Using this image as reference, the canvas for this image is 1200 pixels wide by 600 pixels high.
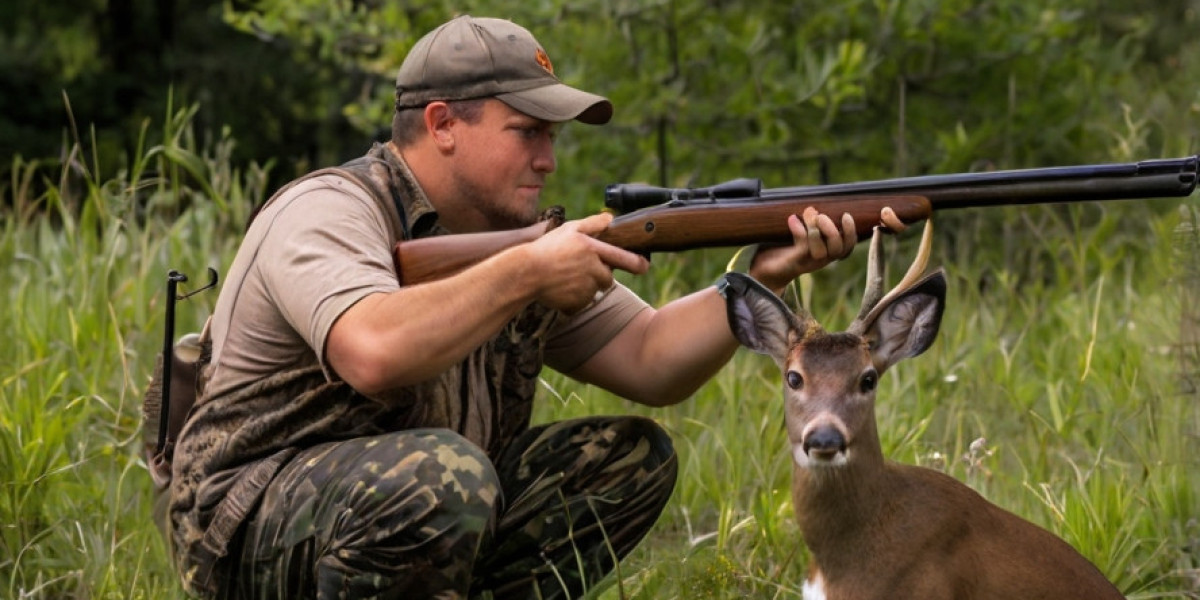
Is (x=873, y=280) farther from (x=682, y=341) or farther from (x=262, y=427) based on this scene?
(x=262, y=427)

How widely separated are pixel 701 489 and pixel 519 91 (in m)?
1.53

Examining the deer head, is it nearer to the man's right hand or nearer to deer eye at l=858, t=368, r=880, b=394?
deer eye at l=858, t=368, r=880, b=394

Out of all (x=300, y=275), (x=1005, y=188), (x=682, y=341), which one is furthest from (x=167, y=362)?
(x=1005, y=188)

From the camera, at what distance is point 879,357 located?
4234 mm

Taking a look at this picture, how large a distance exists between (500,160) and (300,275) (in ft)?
2.22

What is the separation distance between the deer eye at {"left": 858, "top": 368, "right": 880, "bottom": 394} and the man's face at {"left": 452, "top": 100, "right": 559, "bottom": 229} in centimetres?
106

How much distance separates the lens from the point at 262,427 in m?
4.46

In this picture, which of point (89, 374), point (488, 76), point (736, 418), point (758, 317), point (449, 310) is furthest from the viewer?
point (89, 374)

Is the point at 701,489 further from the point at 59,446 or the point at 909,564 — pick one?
the point at 59,446

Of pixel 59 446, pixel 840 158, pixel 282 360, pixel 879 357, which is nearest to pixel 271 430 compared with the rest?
pixel 282 360

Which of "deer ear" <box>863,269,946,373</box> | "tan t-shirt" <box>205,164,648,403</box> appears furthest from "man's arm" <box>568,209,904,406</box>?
"tan t-shirt" <box>205,164,648,403</box>

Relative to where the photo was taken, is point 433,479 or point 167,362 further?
point 167,362

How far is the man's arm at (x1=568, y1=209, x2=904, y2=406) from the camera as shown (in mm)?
4457

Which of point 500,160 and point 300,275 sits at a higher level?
point 500,160
